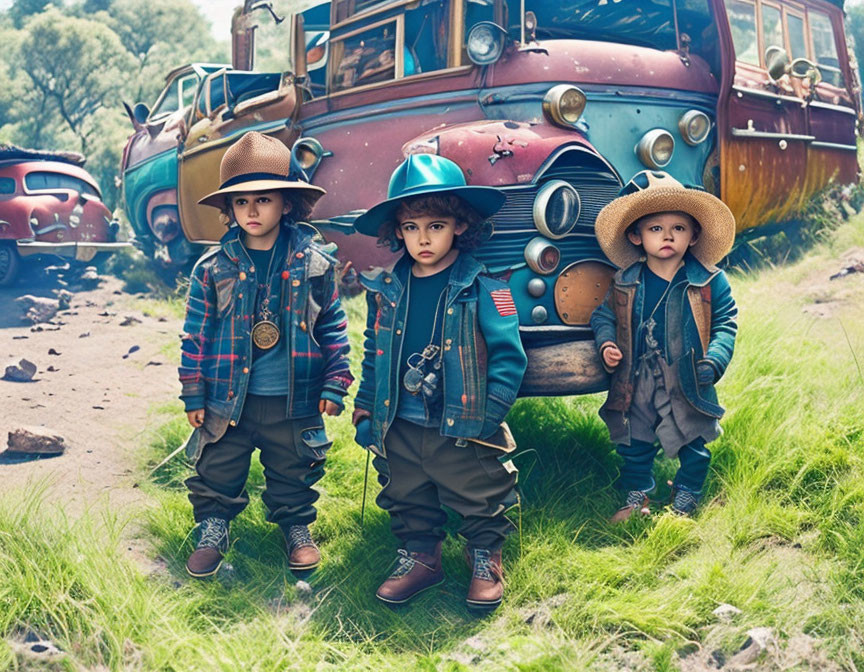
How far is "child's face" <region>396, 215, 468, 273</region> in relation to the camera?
8.95 ft

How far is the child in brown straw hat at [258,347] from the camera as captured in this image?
9.61 feet

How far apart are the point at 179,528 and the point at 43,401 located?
2.18 m

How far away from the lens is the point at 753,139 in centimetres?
509

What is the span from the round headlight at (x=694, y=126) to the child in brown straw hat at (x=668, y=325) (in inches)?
60.9

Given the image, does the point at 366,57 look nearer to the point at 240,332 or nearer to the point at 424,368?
the point at 240,332

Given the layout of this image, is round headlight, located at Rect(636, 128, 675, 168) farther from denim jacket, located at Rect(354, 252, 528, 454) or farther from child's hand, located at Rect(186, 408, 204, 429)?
child's hand, located at Rect(186, 408, 204, 429)

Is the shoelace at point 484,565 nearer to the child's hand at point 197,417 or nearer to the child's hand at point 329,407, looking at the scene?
the child's hand at point 329,407

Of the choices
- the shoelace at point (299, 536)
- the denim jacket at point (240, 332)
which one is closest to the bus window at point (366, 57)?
the denim jacket at point (240, 332)

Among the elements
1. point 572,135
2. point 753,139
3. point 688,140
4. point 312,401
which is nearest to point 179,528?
point 312,401

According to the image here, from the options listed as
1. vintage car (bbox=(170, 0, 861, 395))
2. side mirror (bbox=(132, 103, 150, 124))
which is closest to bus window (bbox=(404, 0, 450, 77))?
vintage car (bbox=(170, 0, 861, 395))

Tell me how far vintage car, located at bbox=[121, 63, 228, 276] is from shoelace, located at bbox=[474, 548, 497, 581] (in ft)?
21.1

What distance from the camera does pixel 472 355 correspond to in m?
2.72

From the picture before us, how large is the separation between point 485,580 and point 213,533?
104 cm

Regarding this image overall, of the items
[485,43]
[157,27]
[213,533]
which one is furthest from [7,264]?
[157,27]
